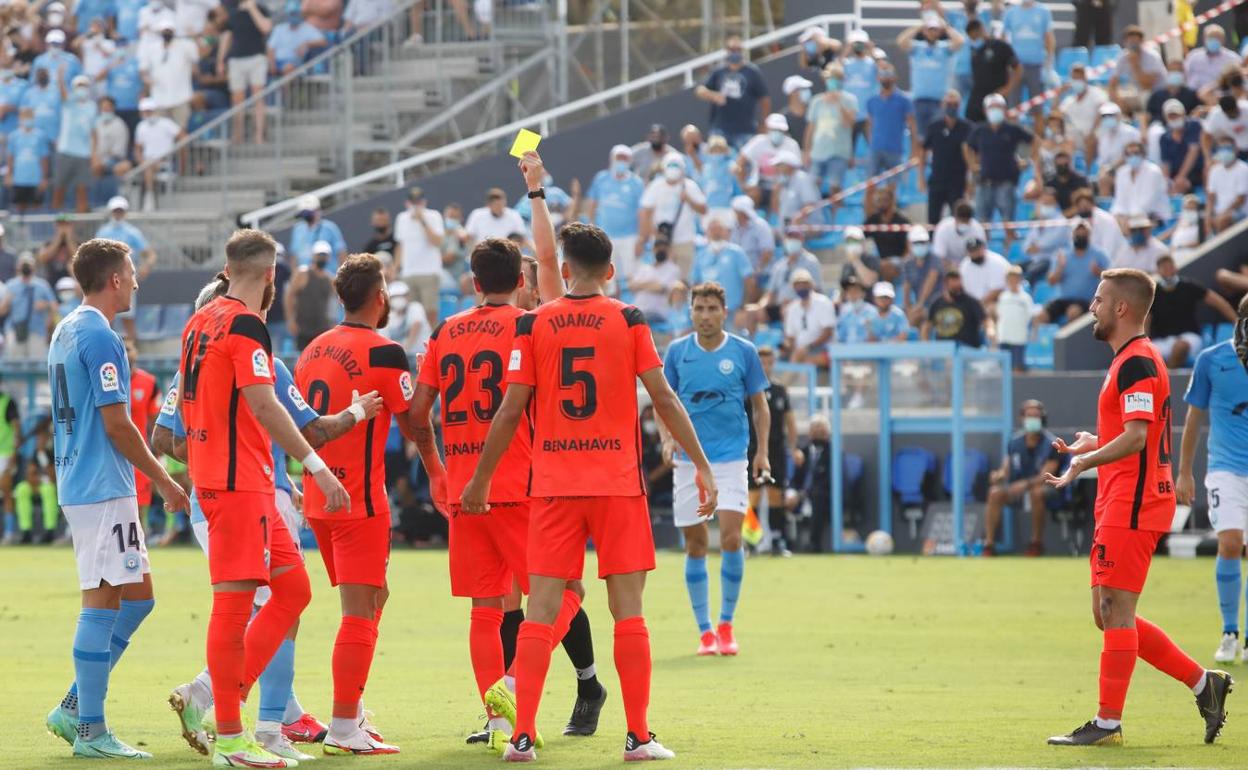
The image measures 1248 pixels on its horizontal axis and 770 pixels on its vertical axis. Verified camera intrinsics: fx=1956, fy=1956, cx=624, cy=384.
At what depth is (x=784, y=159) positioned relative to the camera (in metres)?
29.0

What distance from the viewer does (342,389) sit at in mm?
9273

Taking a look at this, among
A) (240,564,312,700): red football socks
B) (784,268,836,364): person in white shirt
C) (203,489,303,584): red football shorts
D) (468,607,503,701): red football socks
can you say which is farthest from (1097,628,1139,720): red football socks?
(784,268,836,364): person in white shirt

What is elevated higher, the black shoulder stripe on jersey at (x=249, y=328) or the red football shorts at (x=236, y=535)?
the black shoulder stripe on jersey at (x=249, y=328)

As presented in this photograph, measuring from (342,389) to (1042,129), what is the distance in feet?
71.5

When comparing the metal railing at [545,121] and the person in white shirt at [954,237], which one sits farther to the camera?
the metal railing at [545,121]

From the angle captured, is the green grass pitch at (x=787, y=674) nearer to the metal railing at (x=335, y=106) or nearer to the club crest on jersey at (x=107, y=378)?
the club crest on jersey at (x=107, y=378)

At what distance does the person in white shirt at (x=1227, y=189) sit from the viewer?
83.3 ft

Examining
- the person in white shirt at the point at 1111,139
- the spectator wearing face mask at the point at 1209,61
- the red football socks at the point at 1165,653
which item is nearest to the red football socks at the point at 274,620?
the red football socks at the point at 1165,653

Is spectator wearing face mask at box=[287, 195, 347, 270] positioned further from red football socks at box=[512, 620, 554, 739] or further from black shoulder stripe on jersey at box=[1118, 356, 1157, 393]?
red football socks at box=[512, 620, 554, 739]

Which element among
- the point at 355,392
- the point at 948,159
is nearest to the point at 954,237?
the point at 948,159

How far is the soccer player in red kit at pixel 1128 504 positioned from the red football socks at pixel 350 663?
328cm

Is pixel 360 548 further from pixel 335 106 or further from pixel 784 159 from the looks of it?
pixel 335 106

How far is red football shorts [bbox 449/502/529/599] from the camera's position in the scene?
9.40 meters

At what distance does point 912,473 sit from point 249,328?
56.4ft
